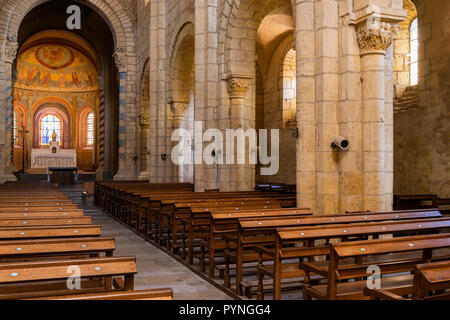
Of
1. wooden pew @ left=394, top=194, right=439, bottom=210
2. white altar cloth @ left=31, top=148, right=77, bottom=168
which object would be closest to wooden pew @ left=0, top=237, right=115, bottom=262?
wooden pew @ left=394, top=194, right=439, bottom=210

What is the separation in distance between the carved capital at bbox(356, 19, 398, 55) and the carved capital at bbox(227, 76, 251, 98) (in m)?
4.75

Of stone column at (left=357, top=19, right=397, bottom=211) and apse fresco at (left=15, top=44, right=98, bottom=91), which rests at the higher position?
apse fresco at (left=15, top=44, right=98, bottom=91)

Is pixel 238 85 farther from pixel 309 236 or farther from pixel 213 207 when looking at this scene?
pixel 309 236

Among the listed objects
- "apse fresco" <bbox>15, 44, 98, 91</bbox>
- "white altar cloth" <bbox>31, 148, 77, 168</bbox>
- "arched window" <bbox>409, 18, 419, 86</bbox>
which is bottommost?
"white altar cloth" <bbox>31, 148, 77, 168</bbox>

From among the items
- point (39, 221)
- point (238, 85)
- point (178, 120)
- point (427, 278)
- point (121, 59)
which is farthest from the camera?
point (121, 59)

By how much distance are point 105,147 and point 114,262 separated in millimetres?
24819

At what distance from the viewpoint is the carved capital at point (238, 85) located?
460 inches

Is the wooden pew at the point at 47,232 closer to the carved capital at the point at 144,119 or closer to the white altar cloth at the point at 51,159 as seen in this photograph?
the carved capital at the point at 144,119

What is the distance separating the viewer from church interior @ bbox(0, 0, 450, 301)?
3822mm

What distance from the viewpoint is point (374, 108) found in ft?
23.5

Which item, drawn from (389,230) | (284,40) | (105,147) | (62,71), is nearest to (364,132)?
(389,230)

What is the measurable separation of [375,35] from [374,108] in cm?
117

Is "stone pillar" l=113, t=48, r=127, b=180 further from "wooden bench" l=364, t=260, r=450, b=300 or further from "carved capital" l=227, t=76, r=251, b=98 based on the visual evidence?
"wooden bench" l=364, t=260, r=450, b=300

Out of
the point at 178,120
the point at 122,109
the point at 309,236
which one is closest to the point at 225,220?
the point at 309,236
